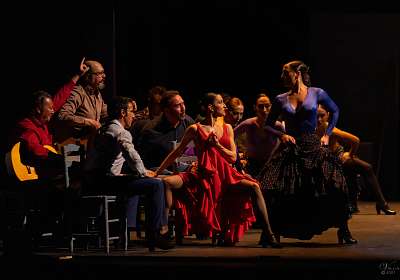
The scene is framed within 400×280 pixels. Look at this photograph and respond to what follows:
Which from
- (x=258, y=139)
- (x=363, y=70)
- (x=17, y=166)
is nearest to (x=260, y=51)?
(x=363, y=70)

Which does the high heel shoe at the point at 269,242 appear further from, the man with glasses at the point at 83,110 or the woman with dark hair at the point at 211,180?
the man with glasses at the point at 83,110

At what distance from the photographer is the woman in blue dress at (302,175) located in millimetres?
9539

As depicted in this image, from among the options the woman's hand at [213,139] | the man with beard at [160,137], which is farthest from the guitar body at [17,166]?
the woman's hand at [213,139]

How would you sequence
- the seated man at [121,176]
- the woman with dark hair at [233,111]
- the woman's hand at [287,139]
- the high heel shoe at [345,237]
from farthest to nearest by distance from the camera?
the woman with dark hair at [233,111] < the high heel shoe at [345,237] < the woman's hand at [287,139] < the seated man at [121,176]

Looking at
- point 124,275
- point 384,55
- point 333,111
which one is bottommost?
point 124,275

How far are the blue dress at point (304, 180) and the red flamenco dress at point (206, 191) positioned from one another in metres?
0.29

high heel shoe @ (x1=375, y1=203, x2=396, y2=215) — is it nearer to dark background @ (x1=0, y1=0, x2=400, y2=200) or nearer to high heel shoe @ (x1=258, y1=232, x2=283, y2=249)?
dark background @ (x1=0, y1=0, x2=400, y2=200)

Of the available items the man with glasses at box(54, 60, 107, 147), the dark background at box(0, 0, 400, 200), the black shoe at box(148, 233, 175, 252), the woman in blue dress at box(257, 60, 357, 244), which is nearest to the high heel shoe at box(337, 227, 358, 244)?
the woman in blue dress at box(257, 60, 357, 244)

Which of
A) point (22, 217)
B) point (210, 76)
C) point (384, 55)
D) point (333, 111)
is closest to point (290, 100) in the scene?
point (333, 111)

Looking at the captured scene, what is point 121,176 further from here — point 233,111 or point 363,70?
point 363,70

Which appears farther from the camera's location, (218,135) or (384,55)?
(384,55)

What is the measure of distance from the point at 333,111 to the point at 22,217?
2.80 metres

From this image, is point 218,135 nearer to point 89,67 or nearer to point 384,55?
point 89,67

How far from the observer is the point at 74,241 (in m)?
9.93
